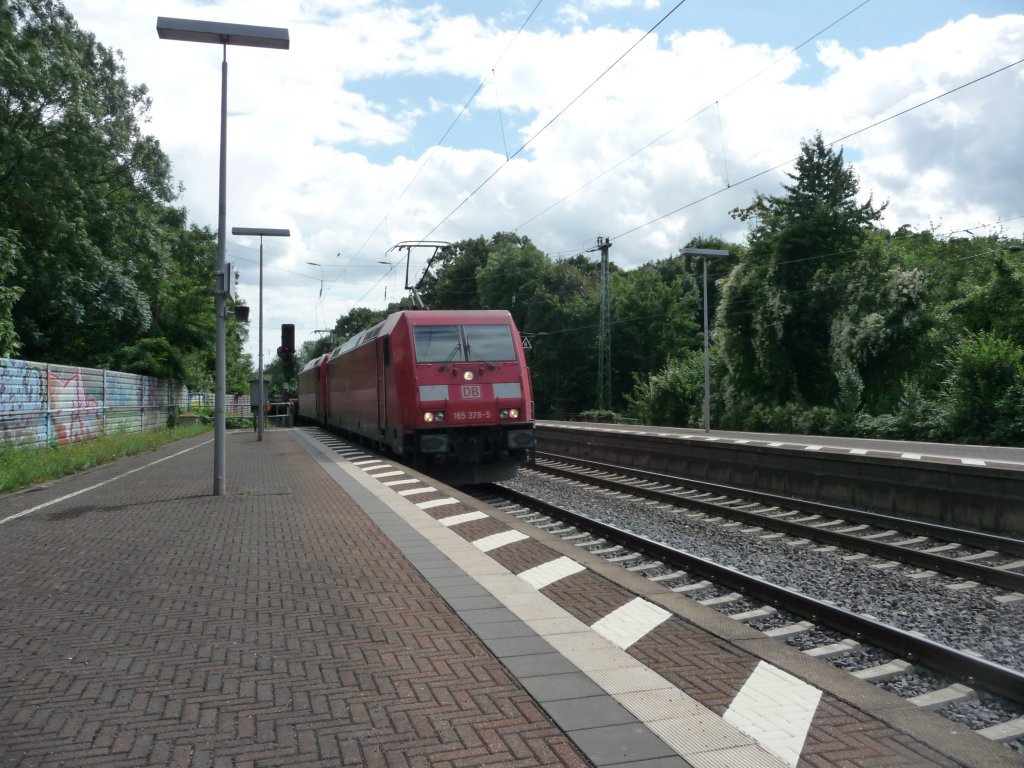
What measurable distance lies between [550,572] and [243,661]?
10.3 feet

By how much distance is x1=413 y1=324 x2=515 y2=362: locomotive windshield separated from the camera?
16.4m

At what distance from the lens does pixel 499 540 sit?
30.3 ft

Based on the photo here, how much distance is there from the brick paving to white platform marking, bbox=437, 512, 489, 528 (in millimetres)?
1156

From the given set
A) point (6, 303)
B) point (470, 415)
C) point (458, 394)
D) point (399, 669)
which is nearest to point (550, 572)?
point (399, 669)

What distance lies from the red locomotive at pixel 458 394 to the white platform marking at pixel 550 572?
7997 millimetres

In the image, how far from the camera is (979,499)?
12.2 meters

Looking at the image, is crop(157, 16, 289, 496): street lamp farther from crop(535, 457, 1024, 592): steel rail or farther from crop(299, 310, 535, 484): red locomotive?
crop(535, 457, 1024, 592): steel rail

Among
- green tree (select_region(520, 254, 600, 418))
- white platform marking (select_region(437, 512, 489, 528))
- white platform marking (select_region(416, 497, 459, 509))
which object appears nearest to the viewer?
white platform marking (select_region(437, 512, 489, 528))

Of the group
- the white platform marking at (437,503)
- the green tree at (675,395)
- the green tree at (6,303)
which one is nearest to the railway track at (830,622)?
the white platform marking at (437,503)

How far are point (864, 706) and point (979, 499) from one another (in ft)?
29.5

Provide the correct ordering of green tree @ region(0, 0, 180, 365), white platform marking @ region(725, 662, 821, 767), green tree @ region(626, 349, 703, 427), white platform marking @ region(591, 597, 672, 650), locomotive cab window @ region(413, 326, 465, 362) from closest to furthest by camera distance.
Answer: white platform marking @ region(725, 662, 821, 767)
white platform marking @ region(591, 597, 672, 650)
locomotive cab window @ region(413, 326, 465, 362)
green tree @ region(0, 0, 180, 365)
green tree @ region(626, 349, 703, 427)

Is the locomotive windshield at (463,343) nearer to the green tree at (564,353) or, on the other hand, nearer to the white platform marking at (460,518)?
the white platform marking at (460,518)

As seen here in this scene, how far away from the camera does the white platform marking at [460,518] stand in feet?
34.2

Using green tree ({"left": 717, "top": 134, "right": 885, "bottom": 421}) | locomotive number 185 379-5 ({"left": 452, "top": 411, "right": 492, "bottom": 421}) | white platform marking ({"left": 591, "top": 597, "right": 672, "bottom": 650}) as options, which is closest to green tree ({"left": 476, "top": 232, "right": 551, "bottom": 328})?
green tree ({"left": 717, "top": 134, "right": 885, "bottom": 421})
